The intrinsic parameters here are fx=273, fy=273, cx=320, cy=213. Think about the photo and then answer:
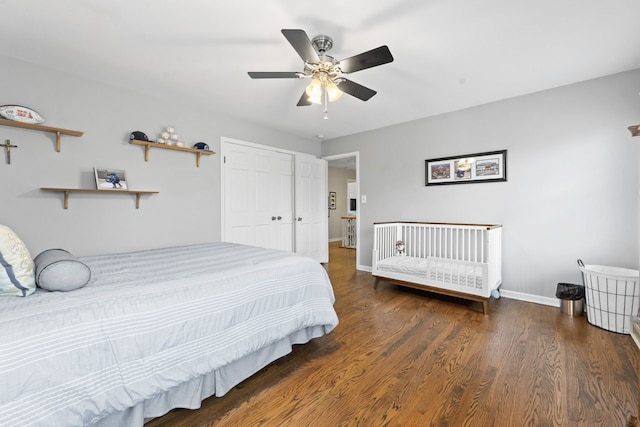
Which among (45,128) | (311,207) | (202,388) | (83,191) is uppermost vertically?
(45,128)

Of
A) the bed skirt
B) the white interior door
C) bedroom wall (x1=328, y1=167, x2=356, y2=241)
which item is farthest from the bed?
bedroom wall (x1=328, y1=167, x2=356, y2=241)

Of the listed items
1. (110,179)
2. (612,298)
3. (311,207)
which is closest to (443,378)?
Answer: (612,298)

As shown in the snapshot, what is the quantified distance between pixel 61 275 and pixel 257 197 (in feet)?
9.70

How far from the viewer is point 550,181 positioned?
299 centimetres

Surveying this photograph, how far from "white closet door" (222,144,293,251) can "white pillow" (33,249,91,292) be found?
95.4 inches

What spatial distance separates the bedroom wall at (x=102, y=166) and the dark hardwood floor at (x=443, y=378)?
2204 mm

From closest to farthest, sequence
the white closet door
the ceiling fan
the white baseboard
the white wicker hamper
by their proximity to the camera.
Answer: the ceiling fan
the white wicker hamper
the white baseboard
the white closet door

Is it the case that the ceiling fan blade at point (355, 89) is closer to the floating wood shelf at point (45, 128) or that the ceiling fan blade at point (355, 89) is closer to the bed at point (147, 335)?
the bed at point (147, 335)

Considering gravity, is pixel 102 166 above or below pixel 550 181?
above

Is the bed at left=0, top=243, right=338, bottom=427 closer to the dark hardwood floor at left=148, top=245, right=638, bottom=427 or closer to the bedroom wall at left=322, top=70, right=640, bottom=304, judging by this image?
the dark hardwood floor at left=148, top=245, right=638, bottom=427

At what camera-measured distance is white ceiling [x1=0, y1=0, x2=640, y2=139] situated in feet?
5.86

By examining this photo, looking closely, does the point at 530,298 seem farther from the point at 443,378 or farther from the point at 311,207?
the point at 311,207

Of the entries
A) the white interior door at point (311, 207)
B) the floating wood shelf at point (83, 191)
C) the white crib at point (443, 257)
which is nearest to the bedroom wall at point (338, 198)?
the white interior door at point (311, 207)

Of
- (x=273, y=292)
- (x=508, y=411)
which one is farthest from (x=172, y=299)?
(x=508, y=411)
